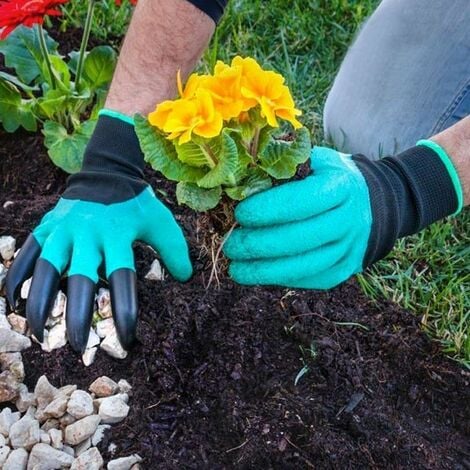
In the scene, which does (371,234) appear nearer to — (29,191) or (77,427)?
(77,427)

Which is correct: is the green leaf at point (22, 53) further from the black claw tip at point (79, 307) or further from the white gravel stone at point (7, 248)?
the black claw tip at point (79, 307)

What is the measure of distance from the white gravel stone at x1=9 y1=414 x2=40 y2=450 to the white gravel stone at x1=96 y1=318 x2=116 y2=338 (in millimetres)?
284

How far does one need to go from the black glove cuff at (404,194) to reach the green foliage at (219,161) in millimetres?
231

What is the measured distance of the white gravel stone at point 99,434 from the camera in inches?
66.4

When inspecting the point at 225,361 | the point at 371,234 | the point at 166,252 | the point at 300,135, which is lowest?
the point at 225,361

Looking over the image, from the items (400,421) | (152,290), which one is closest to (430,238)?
(400,421)

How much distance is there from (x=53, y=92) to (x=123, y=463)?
3.65ft

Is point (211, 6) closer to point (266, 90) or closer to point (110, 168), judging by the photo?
point (110, 168)

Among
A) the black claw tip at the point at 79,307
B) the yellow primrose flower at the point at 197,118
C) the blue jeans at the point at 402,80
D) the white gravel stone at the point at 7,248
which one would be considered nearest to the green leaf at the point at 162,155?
the yellow primrose flower at the point at 197,118

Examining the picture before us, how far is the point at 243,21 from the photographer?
3.04 m

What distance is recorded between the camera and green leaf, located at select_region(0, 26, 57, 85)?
2.34 metres

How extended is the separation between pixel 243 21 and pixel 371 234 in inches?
64.9

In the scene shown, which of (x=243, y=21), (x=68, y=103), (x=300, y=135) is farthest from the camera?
(x=243, y=21)

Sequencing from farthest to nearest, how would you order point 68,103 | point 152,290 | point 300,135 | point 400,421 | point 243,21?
point 243,21
point 68,103
point 152,290
point 400,421
point 300,135
